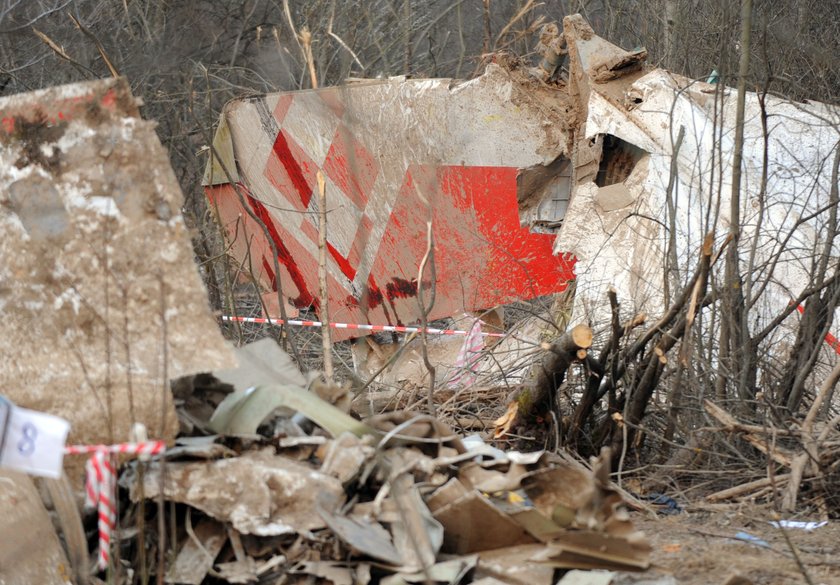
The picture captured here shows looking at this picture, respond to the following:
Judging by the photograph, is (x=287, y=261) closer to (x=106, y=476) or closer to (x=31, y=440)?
(x=106, y=476)

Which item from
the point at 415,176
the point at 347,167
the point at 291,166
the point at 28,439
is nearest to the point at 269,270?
the point at 291,166

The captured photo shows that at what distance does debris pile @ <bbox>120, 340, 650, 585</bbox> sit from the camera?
115 inches

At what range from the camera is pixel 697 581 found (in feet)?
10.5

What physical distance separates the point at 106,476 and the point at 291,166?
462 centimetres

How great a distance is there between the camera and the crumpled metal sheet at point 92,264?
320 centimetres

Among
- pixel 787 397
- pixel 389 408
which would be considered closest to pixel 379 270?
pixel 389 408

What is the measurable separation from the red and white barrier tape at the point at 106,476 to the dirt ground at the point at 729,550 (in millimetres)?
1434

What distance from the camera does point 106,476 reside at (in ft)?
9.68

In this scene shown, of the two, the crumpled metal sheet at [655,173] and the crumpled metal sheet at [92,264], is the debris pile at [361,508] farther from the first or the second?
the crumpled metal sheet at [655,173]

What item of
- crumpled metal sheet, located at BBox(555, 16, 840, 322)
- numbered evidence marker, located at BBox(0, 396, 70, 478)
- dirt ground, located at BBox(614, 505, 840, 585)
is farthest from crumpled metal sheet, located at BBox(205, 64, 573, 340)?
numbered evidence marker, located at BBox(0, 396, 70, 478)

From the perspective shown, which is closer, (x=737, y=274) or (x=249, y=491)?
(x=249, y=491)

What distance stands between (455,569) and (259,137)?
16.5 ft

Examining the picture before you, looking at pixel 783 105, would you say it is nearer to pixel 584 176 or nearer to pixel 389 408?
pixel 584 176

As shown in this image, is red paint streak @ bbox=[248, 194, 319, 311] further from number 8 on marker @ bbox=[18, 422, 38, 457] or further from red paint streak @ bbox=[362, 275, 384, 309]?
number 8 on marker @ bbox=[18, 422, 38, 457]
